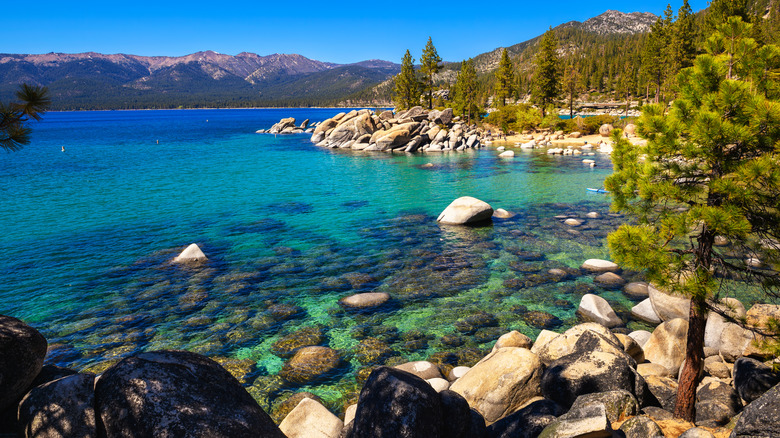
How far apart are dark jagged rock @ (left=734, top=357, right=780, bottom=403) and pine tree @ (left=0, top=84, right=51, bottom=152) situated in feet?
45.1

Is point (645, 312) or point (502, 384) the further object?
point (645, 312)

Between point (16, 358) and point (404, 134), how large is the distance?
210 feet

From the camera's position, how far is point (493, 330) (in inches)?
515

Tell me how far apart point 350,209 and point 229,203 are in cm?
1031

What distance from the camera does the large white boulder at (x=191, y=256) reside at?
1916 centimetres

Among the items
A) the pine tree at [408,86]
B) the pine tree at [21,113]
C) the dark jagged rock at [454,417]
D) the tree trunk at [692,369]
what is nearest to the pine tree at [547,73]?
the pine tree at [408,86]

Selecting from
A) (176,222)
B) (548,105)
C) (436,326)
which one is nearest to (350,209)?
(176,222)

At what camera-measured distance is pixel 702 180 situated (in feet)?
24.6

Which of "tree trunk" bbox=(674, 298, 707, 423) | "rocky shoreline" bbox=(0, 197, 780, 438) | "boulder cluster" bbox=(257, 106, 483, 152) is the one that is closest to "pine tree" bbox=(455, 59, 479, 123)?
"boulder cluster" bbox=(257, 106, 483, 152)

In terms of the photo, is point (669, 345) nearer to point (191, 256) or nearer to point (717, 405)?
point (717, 405)

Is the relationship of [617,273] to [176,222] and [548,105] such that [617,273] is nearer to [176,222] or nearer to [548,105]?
[176,222]

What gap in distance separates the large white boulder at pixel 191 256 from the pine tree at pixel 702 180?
1781cm

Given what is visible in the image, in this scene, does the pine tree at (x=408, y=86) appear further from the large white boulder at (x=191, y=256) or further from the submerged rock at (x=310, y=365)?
the submerged rock at (x=310, y=365)

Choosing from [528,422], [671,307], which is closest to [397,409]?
[528,422]
